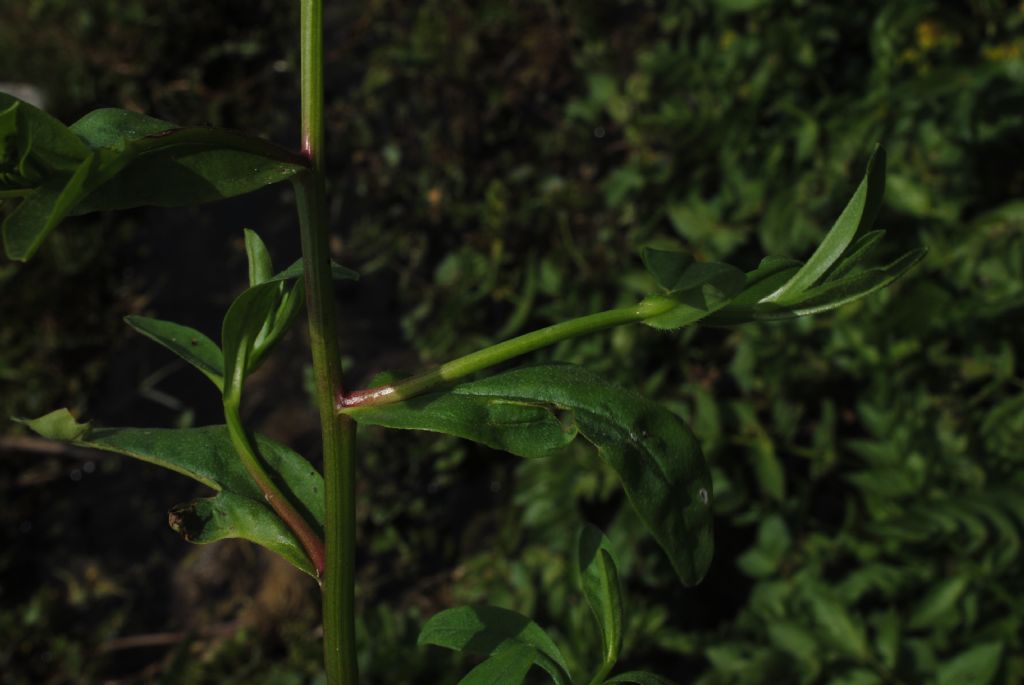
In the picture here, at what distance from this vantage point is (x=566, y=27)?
11.1 feet

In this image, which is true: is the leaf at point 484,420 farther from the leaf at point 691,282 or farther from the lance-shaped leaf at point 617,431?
the leaf at point 691,282

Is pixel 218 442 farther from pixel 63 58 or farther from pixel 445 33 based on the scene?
pixel 63 58

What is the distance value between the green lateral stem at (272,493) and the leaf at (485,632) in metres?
0.11

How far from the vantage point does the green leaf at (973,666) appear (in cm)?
180

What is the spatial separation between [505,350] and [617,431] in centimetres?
10

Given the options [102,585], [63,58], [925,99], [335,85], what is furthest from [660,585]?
[63,58]

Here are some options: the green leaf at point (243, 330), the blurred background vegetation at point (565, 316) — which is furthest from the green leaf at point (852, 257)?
the blurred background vegetation at point (565, 316)

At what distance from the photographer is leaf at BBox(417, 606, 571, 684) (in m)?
0.87

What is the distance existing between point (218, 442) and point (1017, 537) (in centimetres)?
153

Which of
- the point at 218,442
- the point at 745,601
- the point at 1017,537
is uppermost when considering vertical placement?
the point at 218,442

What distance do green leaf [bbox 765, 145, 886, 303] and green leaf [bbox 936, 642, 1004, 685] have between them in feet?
4.39

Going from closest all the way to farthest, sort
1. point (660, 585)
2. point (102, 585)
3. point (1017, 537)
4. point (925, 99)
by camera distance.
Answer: point (1017, 537)
point (925, 99)
point (660, 585)
point (102, 585)

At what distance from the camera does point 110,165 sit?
2.02ft

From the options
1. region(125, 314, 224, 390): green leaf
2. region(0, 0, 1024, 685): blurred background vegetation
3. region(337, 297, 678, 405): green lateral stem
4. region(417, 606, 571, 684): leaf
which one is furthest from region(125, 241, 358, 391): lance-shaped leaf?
region(0, 0, 1024, 685): blurred background vegetation
